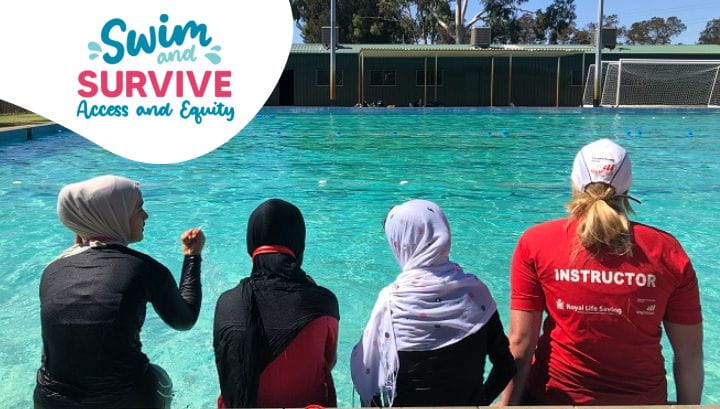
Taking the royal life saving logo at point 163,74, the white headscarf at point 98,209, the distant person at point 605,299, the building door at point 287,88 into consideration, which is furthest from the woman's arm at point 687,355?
the building door at point 287,88

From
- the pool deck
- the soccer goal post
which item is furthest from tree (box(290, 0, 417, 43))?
the pool deck

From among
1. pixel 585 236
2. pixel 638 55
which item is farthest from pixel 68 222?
pixel 638 55

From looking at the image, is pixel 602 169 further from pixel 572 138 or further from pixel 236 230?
pixel 572 138

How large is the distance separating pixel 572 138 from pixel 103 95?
43.0 ft

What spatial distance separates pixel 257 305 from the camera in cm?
192

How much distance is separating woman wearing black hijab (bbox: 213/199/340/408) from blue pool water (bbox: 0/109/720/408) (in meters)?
1.14

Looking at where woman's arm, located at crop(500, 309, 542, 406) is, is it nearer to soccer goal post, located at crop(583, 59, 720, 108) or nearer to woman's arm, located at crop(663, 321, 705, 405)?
woman's arm, located at crop(663, 321, 705, 405)

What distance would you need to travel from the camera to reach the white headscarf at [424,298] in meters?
1.87

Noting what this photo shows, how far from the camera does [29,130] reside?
50.9 ft

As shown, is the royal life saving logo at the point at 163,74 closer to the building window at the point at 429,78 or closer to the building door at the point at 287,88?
the building door at the point at 287,88

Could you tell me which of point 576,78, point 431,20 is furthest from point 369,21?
point 576,78

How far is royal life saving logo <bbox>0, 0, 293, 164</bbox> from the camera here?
4.74 m

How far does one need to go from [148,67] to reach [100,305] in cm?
344

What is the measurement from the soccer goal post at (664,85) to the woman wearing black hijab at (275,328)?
25977mm
